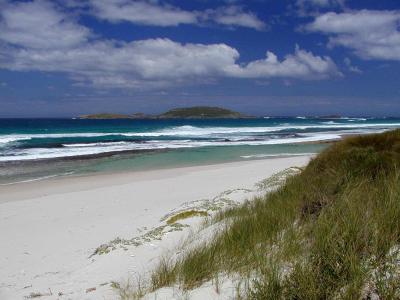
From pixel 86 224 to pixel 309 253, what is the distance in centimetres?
582

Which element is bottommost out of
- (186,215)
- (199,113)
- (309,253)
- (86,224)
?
(86,224)

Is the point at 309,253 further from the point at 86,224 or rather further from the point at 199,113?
the point at 199,113

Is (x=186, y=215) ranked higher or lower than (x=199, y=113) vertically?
lower

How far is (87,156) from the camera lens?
2555 centimetres

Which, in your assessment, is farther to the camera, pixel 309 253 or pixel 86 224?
pixel 86 224

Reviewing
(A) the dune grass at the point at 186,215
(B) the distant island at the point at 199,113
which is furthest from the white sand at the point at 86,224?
(B) the distant island at the point at 199,113

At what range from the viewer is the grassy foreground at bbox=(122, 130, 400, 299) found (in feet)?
9.64

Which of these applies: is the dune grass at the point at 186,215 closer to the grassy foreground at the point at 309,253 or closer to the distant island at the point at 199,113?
the grassy foreground at the point at 309,253

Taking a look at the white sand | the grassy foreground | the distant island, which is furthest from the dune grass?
the distant island

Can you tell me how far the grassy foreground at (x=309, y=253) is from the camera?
294 cm

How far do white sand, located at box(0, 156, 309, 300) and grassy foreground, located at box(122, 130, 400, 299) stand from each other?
0.99 metres

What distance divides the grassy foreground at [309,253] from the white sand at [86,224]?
0.99 metres

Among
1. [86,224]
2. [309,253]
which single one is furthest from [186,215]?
[309,253]

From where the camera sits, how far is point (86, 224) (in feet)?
27.3
